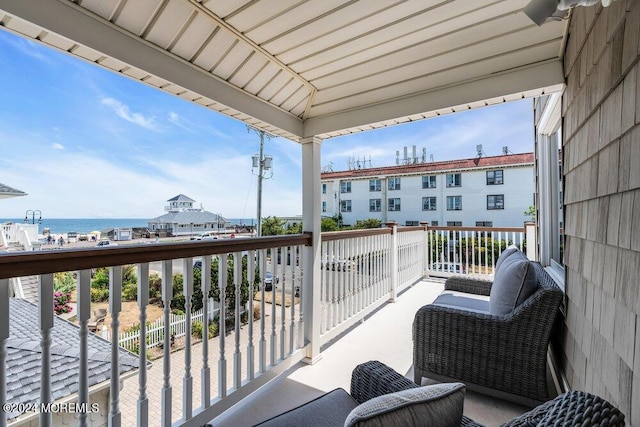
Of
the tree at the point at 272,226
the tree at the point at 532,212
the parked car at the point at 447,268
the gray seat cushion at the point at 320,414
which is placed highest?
the tree at the point at 532,212

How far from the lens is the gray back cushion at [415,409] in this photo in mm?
715

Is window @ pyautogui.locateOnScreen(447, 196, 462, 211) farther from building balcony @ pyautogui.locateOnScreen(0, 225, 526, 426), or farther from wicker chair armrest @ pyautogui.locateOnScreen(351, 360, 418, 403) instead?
wicker chair armrest @ pyautogui.locateOnScreen(351, 360, 418, 403)

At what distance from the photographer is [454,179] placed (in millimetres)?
16766

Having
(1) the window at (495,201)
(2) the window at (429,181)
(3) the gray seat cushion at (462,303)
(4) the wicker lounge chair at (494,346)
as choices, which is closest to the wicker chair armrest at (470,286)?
(3) the gray seat cushion at (462,303)

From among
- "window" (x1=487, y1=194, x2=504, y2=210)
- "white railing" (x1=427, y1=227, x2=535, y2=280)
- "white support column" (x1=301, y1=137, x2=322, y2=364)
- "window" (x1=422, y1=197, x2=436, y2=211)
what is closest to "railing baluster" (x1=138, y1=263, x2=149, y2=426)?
"white support column" (x1=301, y1=137, x2=322, y2=364)

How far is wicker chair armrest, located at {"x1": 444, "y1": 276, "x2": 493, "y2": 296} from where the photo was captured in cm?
317

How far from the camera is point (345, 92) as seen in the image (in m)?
2.40

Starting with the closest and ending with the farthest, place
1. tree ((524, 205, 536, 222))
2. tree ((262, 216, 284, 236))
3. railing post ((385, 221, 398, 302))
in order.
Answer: tree ((524, 205, 536, 222)), railing post ((385, 221, 398, 302)), tree ((262, 216, 284, 236))

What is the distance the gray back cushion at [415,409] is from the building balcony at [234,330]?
1.20m

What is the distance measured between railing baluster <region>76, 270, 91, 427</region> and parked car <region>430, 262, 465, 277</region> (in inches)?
219

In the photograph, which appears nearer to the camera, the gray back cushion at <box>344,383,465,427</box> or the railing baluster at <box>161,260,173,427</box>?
the gray back cushion at <box>344,383,465,427</box>

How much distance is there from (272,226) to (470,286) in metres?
10.9

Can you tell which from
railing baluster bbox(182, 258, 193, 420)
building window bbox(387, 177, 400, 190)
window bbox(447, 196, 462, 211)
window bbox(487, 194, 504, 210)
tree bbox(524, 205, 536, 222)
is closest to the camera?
railing baluster bbox(182, 258, 193, 420)

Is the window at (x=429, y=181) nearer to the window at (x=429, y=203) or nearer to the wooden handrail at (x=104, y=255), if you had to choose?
the window at (x=429, y=203)
